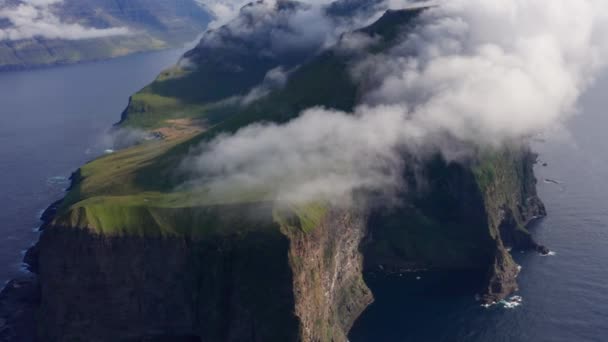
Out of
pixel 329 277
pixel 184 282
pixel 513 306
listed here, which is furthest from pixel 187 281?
pixel 513 306

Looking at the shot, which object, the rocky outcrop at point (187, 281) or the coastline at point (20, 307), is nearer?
the rocky outcrop at point (187, 281)

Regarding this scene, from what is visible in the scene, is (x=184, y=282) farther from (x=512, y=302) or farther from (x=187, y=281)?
(x=512, y=302)

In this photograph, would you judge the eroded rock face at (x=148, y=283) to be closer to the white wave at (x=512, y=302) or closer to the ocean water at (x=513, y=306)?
the ocean water at (x=513, y=306)

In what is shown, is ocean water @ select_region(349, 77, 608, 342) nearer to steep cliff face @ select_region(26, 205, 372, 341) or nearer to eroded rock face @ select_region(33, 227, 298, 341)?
steep cliff face @ select_region(26, 205, 372, 341)

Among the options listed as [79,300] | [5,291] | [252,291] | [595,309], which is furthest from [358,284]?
[5,291]

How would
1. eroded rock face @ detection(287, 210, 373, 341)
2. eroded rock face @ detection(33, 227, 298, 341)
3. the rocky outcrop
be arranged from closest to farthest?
eroded rock face @ detection(287, 210, 373, 341)
the rocky outcrop
eroded rock face @ detection(33, 227, 298, 341)

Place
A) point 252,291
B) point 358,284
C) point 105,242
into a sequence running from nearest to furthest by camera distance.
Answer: point 252,291, point 105,242, point 358,284

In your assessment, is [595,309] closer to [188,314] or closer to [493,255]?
[493,255]

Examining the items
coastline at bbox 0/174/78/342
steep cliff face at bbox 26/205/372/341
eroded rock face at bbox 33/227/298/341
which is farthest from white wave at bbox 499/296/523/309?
coastline at bbox 0/174/78/342

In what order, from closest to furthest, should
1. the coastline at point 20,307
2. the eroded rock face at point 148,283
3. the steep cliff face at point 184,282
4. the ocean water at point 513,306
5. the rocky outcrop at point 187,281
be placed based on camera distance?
the steep cliff face at point 184,282, the rocky outcrop at point 187,281, the ocean water at point 513,306, the eroded rock face at point 148,283, the coastline at point 20,307

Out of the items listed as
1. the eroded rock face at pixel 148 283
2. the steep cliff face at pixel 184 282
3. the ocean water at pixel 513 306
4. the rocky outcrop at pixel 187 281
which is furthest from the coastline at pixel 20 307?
the ocean water at pixel 513 306

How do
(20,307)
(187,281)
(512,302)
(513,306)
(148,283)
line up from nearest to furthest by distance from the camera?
(148,283)
(187,281)
(513,306)
(512,302)
(20,307)
